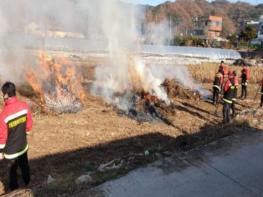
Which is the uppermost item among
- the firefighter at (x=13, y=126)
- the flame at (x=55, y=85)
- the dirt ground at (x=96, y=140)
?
the firefighter at (x=13, y=126)

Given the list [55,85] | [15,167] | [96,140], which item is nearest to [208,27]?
[55,85]

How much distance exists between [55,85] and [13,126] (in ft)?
27.9

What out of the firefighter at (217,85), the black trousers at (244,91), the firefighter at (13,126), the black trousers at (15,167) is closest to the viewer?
the firefighter at (13,126)

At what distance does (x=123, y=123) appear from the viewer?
11664 mm

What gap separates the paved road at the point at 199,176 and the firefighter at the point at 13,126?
4.83 ft

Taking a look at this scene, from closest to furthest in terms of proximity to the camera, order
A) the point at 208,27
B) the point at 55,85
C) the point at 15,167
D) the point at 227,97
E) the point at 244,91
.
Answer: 1. the point at 15,167
2. the point at 227,97
3. the point at 55,85
4. the point at 244,91
5. the point at 208,27

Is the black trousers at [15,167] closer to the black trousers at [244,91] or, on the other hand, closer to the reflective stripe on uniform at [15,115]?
the reflective stripe on uniform at [15,115]

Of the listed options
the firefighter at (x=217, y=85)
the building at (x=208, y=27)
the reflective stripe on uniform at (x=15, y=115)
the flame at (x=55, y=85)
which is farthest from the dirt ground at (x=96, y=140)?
the building at (x=208, y=27)

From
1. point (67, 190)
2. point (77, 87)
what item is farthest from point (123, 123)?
point (67, 190)

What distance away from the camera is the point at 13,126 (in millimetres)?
5328

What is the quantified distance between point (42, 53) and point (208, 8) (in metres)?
189

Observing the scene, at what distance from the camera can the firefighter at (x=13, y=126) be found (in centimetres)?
521

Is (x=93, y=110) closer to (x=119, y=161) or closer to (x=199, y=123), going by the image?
(x=199, y=123)

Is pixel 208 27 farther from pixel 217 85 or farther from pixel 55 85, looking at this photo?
pixel 55 85
